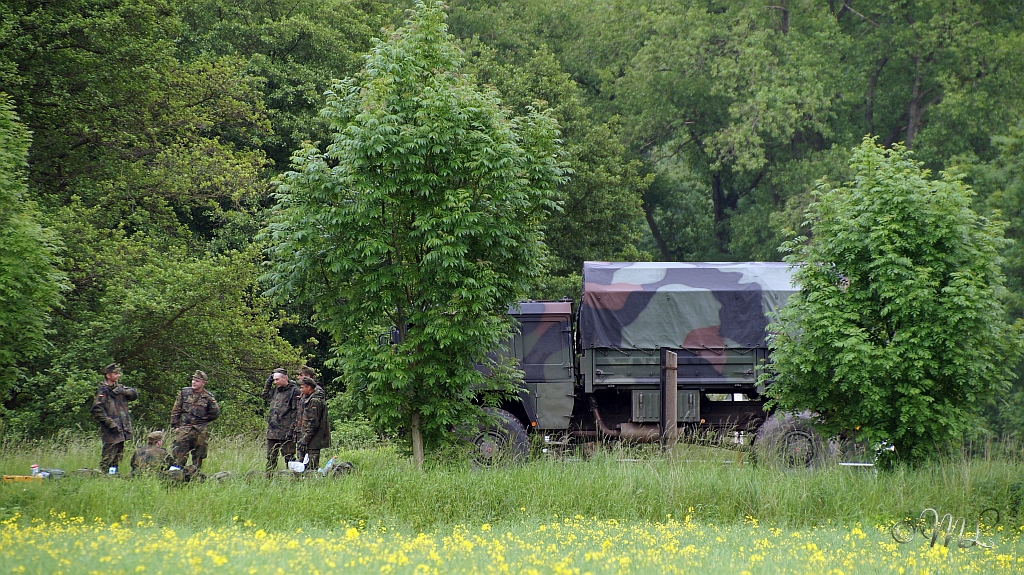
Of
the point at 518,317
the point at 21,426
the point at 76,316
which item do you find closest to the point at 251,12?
the point at 76,316

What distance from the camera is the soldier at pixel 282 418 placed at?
1448cm

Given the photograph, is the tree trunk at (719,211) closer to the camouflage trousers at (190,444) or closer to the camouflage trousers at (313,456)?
the camouflage trousers at (313,456)

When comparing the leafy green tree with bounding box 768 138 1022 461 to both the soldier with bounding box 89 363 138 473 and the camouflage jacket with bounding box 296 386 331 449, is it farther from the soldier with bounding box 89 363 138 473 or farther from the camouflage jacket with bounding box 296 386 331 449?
the soldier with bounding box 89 363 138 473

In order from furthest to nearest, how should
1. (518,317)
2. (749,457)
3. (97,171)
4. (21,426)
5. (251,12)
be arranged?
1. (251,12)
2. (97,171)
3. (21,426)
4. (518,317)
5. (749,457)

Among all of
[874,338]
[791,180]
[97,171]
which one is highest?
[791,180]

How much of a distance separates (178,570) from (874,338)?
9.77 metres

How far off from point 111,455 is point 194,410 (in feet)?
4.49

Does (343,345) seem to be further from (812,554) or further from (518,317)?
(812,554)

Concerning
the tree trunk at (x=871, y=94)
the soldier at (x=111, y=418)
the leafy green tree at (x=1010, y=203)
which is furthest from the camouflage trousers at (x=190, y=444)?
the tree trunk at (x=871, y=94)

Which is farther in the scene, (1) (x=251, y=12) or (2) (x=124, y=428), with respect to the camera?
(1) (x=251, y=12)

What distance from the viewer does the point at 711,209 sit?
139 ft

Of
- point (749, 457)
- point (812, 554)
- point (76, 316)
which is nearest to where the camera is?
point (812, 554)

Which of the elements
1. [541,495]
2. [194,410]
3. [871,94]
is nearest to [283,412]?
[194,410]

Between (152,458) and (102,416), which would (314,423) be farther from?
(102,416)
